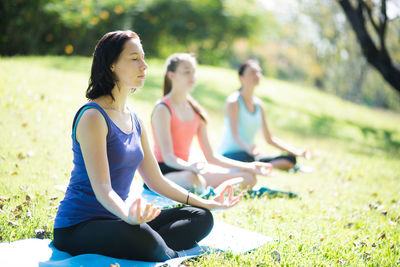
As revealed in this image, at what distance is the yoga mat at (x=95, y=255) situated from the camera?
282cm

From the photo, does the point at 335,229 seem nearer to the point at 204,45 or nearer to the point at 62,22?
the point at 62,22

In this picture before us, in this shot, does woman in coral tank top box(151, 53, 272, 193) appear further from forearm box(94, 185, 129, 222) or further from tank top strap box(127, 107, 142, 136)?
forearm box(94, 185, 129, 222)

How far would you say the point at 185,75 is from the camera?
491 cm

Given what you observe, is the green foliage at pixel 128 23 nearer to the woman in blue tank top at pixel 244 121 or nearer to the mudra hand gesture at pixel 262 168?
the woman in blue tank top at pixel 244 121

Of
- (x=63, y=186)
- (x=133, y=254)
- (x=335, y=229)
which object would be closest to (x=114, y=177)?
(x=133, y=254)

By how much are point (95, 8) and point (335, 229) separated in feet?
44.9

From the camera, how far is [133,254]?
9.49 feet

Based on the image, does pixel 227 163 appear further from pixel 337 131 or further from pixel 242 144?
pixel 337 131

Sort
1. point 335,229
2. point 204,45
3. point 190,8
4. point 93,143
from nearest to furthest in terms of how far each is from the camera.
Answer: point 93,143, point 335,229, point 190,8, point 204,45

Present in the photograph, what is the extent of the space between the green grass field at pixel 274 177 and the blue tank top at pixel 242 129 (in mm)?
683

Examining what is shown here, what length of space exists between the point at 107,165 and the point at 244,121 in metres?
3.89

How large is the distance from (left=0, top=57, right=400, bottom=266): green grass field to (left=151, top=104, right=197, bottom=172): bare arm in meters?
0.71

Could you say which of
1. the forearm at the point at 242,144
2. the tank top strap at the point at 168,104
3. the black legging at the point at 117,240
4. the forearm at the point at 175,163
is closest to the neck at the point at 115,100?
the black legging at the point at 117,240

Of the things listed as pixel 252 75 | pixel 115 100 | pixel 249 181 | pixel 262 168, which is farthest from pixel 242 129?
pixel 115 100
